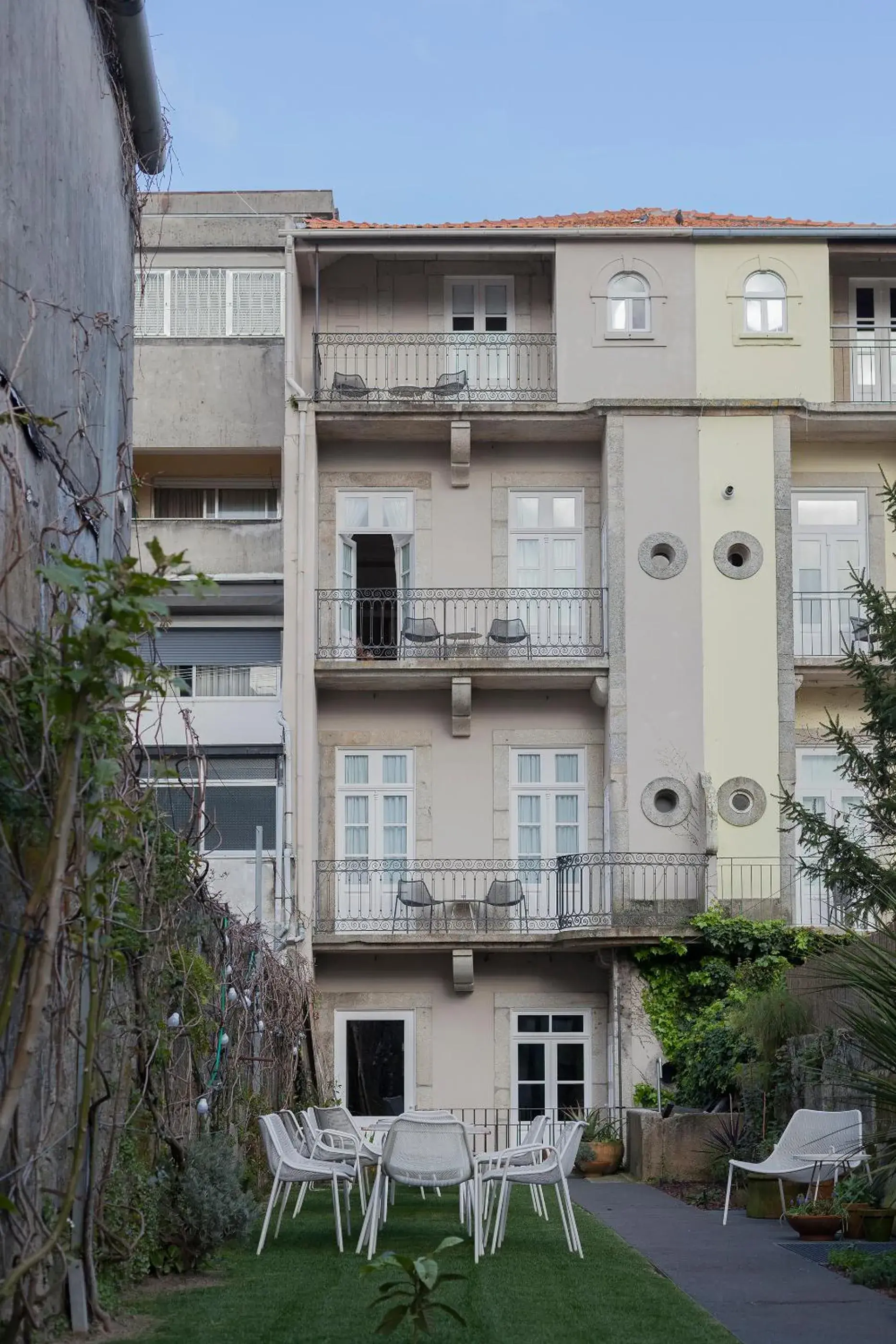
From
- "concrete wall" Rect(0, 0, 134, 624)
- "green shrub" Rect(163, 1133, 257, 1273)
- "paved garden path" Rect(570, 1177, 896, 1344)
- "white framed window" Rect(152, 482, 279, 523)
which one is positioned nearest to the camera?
"concrete wall" Rect(0, 0, 134, 624)

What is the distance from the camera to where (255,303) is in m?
25.9

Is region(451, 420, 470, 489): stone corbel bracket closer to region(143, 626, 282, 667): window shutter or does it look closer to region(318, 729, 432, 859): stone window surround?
region(143, 626, 282, 667): window shutter

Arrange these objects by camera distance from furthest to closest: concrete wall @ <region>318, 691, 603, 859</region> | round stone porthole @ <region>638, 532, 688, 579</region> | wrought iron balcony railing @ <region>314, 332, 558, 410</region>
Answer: wrought iron balcony railing @ <region>314, 332, 558, 410</region> < concrete wall @ <region>318, 691, 603, 859</region> < round stone porthole @ <region>638, 532, 688, 579</region>

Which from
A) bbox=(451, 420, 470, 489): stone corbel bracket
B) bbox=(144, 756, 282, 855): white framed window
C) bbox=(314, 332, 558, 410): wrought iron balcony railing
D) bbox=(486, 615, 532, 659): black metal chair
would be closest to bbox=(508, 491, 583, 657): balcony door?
bbox=(486, 615, 532, 659): black metal chair

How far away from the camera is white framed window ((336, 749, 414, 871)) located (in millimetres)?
22969

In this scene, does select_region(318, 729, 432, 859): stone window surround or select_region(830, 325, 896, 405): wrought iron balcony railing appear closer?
select_region(318, 729, 432, 859): stone window surround

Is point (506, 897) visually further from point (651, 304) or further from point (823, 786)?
point (651, 304)

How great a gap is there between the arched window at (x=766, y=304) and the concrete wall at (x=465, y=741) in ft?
16.9

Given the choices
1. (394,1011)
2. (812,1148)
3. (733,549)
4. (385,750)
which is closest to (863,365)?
(733,549)

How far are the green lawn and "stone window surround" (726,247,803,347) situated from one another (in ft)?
45.6

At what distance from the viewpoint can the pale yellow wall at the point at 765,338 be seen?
23.2 meters

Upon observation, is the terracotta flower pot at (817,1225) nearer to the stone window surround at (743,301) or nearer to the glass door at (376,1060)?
the glass door at (376,1060)

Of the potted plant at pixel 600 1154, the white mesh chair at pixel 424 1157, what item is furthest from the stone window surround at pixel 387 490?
the white mesh chair at pixel 424 1157

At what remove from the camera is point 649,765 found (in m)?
22.4
